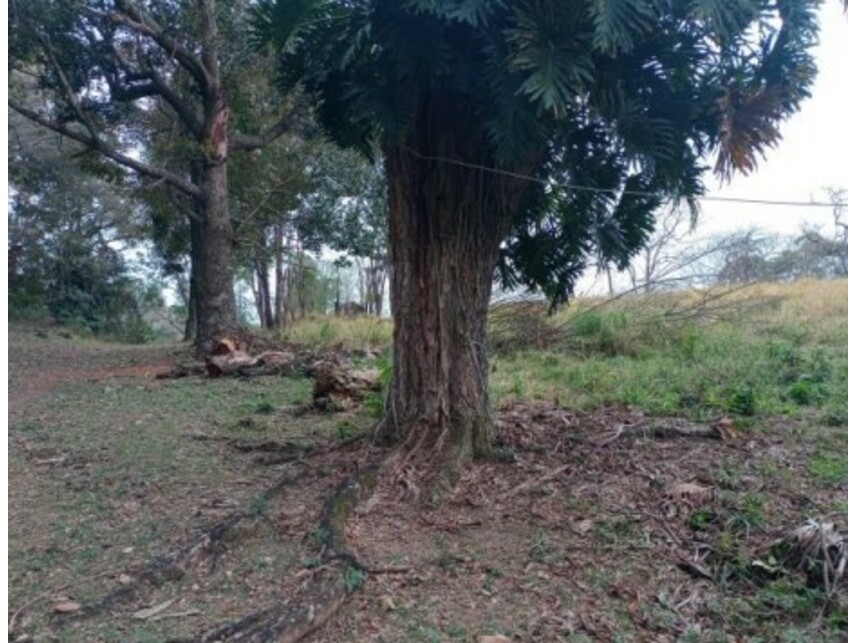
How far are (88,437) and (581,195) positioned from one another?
298 centimetres

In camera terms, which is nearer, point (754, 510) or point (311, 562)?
point (311, 562)

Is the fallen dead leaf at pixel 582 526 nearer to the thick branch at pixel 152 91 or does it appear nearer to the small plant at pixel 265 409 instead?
the small plant at pixel 265 409

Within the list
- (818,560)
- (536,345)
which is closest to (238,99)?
(536,345)

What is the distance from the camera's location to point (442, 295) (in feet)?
11.0

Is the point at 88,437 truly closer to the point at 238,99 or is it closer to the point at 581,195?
the point at 581,195

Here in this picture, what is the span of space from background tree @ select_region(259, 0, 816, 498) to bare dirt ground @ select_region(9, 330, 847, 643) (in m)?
0.44

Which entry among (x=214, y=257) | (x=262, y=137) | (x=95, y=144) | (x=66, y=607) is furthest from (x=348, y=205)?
(x=66, y=607)

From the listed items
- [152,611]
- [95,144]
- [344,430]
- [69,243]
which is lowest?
[152,611]

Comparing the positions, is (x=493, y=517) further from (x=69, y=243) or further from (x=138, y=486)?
(x=69, y=243)

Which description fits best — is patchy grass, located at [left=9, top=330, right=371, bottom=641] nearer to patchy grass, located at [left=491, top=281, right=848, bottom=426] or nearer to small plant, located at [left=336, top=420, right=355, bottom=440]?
small plant, located at [left=336, top=420, right=355, bottom=440]

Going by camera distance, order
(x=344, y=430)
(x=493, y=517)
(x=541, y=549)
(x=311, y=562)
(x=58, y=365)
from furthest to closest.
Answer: (x=58, y=365)
(x=344, y=430)
(x=493, y=517)
(x=541, y=549)
(x=311, y=562)

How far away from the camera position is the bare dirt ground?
2.22 meters

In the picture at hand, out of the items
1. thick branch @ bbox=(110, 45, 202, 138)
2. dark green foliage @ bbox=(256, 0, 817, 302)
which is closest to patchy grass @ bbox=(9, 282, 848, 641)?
dark green foliage @ bbox=(256, 0, 817, 302)

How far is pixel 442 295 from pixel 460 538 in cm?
108
